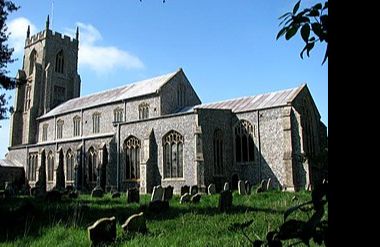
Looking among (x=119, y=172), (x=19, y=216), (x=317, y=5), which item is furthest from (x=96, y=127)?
(x=317, y=5)

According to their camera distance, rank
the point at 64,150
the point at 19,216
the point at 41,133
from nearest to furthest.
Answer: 1. the point at 19,216
2. the point at 64,150
3. the point at 41,133

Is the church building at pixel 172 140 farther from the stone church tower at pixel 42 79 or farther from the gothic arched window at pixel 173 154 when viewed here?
the stone church tower at pixel 42 79

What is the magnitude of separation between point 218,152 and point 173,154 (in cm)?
296

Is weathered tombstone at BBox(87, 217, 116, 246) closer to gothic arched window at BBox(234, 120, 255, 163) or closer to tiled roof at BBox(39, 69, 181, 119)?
gothic arched window at BBox(234, 120, 255, 163)

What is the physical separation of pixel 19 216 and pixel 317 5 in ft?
28.8

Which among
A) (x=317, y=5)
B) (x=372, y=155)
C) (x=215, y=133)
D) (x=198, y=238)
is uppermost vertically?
(x=215, y=133)

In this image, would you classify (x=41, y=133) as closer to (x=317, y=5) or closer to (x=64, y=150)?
(x=64, y=150)

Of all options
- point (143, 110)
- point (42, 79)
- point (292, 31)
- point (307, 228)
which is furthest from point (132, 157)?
point (307, 228)

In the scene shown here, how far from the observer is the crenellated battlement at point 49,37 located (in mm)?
43000

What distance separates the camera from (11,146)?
1613 inches

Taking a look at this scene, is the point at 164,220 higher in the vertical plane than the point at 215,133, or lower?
lower

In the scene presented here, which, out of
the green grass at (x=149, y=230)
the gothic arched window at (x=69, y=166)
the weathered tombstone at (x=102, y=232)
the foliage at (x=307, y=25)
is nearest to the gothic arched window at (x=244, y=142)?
the green grass at (x=149, y=230)

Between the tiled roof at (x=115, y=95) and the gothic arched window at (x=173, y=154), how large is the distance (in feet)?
20.5

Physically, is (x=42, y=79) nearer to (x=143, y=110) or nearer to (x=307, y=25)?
(x=143, y=110)
